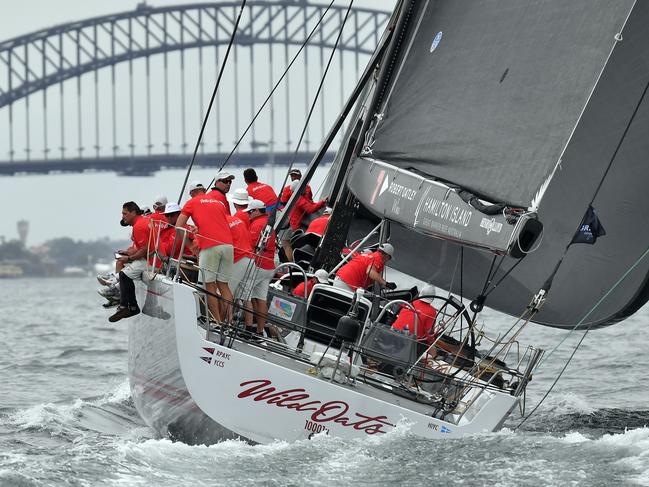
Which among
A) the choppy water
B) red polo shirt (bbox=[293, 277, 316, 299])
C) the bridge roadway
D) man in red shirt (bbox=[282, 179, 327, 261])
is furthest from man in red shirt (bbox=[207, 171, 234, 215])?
the bridge roadway

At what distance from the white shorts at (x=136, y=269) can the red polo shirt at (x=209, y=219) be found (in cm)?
63

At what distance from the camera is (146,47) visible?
212 ft

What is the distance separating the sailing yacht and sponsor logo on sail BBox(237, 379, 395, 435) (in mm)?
10

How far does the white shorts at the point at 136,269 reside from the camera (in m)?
7.68

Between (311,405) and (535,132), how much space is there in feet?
6.08

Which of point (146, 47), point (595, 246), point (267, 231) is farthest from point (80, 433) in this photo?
point (146, 47)

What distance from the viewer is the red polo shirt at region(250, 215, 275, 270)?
737cm

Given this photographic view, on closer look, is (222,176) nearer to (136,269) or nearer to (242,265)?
(242,265)

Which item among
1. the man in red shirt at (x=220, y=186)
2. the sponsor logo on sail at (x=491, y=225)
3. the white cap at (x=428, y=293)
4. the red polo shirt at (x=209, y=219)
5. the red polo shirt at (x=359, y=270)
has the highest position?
the sponsor logo on sail at (x=491, y=225)

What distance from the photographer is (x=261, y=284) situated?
7.32m

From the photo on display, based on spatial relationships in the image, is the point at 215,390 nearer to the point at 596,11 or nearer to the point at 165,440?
the point at 165,440

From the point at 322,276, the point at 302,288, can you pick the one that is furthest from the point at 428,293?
the point at 302,288

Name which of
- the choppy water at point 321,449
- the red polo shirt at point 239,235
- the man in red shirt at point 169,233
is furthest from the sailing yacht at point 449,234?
the man in red shirt at point 169,233

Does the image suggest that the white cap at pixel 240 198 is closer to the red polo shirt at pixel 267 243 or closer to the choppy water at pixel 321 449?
the red polo shirt at pixel 267 243
